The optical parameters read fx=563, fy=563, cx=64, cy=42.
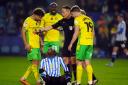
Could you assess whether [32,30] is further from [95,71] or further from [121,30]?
[121,30]

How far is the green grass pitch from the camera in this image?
1874 cm

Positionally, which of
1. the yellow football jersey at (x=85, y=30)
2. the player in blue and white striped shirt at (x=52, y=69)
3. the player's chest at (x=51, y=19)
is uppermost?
the player's chest at (x=51, y=19)

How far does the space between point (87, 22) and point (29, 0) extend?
1770 cm

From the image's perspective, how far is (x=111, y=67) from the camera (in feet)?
80.8

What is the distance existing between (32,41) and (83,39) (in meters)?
1.50

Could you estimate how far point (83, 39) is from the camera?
54.3 feet

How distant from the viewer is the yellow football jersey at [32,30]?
16.5m

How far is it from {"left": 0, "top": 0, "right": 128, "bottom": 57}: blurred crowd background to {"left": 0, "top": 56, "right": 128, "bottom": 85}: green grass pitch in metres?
1.94

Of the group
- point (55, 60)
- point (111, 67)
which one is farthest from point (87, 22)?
point (111, 67)

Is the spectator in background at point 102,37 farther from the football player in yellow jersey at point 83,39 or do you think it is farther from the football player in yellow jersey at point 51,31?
the football player in yellow jersey at point 83,39

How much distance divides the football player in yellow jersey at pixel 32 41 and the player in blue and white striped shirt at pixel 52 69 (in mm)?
2347

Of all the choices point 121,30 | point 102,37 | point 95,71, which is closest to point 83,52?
point 95,71

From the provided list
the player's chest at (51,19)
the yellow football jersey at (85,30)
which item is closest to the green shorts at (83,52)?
the yellow football jersey at (85,30)

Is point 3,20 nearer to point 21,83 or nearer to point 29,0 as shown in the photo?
point 29,0
